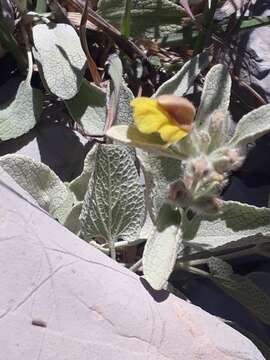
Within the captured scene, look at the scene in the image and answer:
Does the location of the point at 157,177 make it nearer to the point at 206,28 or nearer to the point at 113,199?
the point at 113,199

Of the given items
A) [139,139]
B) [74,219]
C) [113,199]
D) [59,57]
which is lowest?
[74,219]

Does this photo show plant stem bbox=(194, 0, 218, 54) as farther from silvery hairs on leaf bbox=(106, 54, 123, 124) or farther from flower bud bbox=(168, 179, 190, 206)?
flower bud bbox=(168, 179, 190, 206)

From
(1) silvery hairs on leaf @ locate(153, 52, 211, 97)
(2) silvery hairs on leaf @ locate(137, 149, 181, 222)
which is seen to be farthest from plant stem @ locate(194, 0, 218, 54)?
(2) silvery hairs on leaf @ locate(137, 149, 181, 222)

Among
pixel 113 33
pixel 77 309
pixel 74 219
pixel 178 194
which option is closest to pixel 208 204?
pixel 178 194

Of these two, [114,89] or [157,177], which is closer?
[157,177]

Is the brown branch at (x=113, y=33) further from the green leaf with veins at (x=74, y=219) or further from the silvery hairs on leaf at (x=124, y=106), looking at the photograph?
the green leaf with veins at (x=74, y=219)

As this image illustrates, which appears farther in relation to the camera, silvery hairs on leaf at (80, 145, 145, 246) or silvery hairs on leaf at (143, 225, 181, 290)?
silvery hairs on leaf at (80, 145, 145, 246)

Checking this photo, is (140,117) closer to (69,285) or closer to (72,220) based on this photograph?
(69,285)
